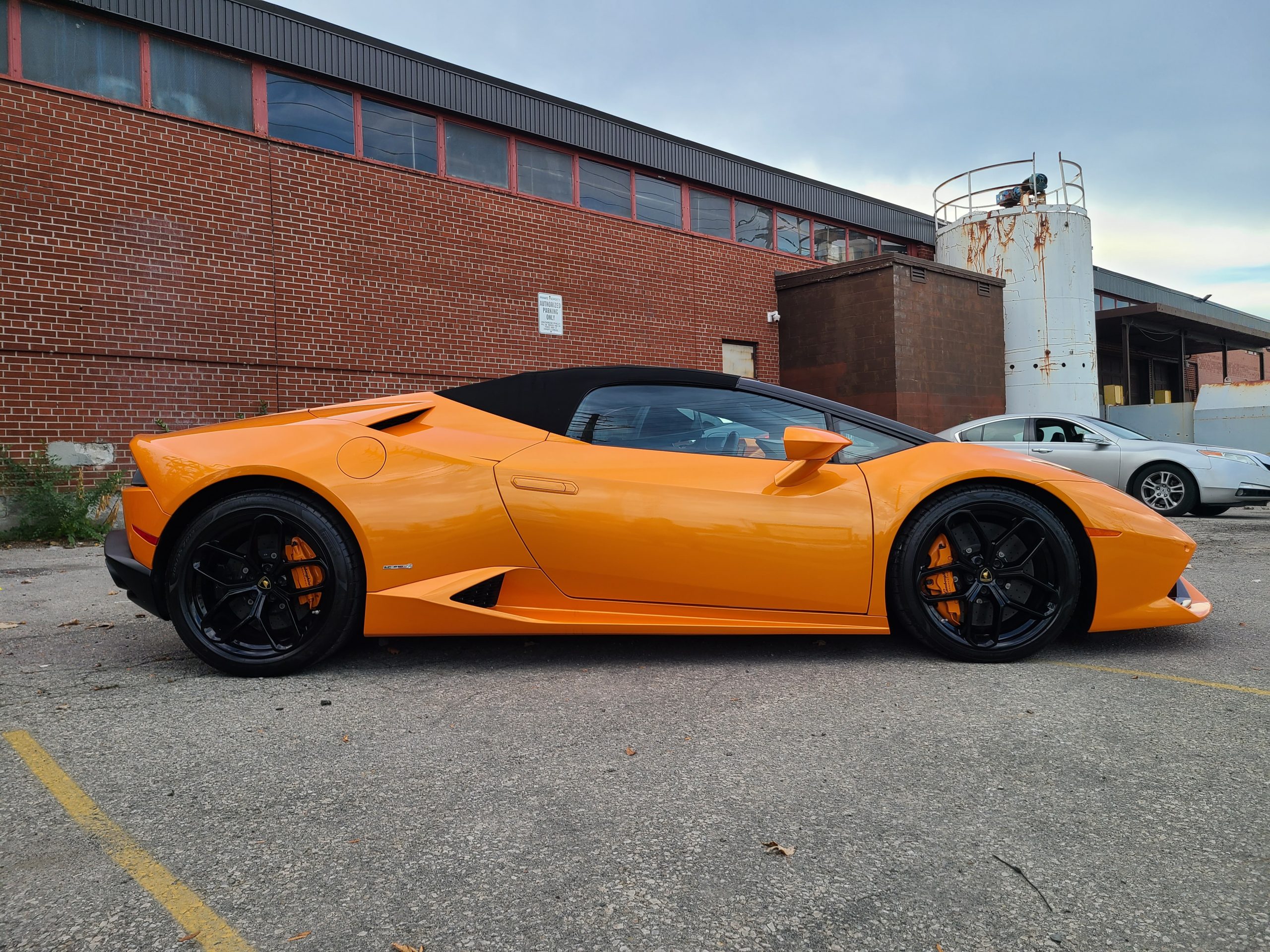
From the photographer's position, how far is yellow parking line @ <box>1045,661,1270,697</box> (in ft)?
8.97

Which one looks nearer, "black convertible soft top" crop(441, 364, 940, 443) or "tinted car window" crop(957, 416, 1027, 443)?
"black convertible soft top" crop(441, 364, 940, 443)

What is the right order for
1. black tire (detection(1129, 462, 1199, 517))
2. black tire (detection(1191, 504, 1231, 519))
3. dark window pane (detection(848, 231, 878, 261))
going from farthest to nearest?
dark window pane (detection(848, 231, 878, 261))
black tire (detection(1191, 504, 1231, 519))
black tire (detection(1129, 462, 1199, 517))

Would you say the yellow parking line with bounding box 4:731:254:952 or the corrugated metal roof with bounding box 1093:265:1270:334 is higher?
the corrugated metal roof with bounding box 1093:265:1270:334

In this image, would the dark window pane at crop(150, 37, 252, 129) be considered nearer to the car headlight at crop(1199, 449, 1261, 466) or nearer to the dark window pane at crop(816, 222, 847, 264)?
the dark window pane at crop(816, 222, 847, 264)

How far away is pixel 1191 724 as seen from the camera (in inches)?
94.5

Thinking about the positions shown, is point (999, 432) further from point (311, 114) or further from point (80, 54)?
point (80, 54)

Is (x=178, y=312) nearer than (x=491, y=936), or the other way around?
(x=491, y=936)

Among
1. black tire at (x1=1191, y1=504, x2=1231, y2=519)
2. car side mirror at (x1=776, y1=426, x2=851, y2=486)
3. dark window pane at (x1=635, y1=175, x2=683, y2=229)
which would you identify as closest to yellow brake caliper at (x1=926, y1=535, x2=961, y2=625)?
car side mirror at (x1=776, y1=426, x2=851, y2=486)

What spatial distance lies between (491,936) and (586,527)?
1704 mm

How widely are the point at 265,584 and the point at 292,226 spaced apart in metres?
8.05

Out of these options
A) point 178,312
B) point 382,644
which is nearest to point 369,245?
point 178,312

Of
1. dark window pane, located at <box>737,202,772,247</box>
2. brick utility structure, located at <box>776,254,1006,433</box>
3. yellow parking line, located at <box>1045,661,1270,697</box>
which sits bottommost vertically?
yellow parking line, located at <box>1045,661,1270,697</box>

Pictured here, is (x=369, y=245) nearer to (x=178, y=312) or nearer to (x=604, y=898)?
(x=178, y=312)

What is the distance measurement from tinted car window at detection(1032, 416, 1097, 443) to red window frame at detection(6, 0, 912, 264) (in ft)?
22.4
